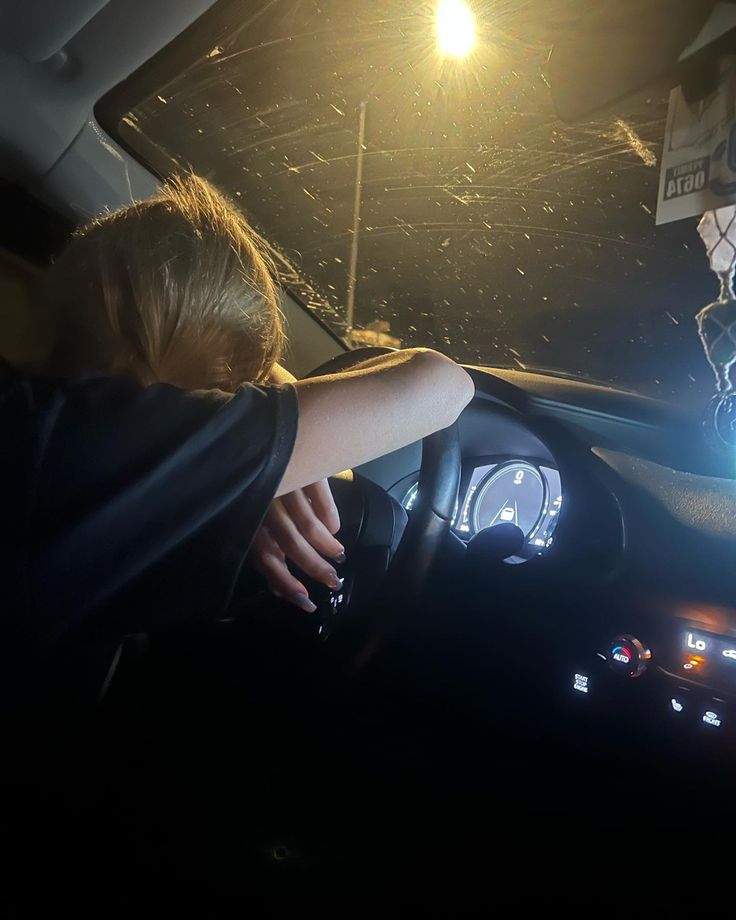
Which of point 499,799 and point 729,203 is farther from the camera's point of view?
point 499,799

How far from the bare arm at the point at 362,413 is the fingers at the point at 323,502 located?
0.26 meters

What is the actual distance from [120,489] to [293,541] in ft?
1.55

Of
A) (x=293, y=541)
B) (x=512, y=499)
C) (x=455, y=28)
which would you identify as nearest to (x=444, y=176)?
(x=455, y=28)

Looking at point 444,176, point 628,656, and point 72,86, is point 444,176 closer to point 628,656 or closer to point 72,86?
point 72,86

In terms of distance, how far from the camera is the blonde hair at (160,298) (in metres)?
1.13

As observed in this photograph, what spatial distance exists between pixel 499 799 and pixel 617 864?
241 millimetres

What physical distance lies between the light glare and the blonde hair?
548 millimetres

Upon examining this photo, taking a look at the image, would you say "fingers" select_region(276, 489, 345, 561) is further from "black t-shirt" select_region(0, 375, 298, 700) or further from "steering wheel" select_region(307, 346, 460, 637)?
"black t-shirt" select_region(0, 375, 298, 700)

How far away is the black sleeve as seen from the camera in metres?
0.94

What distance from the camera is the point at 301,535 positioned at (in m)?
1.37

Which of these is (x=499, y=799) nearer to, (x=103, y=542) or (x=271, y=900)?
(x=271, y=900)

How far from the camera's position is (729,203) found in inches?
46.6

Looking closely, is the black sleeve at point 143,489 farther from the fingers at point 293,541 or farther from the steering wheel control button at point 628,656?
the steering wheel control button at point 628,656

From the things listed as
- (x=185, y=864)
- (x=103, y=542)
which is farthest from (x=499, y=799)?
(x=103, y=542)
